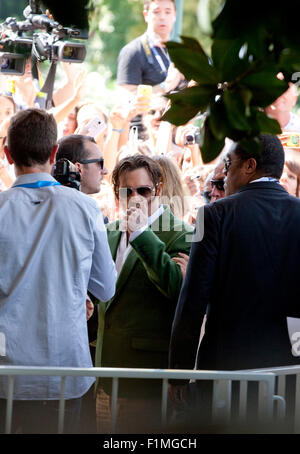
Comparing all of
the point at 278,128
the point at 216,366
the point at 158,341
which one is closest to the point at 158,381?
the point at 158,341

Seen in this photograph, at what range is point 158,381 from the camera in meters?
→ 2.39

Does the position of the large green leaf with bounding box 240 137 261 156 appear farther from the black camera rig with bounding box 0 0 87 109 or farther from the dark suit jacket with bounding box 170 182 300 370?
the black camera rig with bounding box 0 0 87 109

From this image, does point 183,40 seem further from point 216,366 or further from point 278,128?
point 216,366

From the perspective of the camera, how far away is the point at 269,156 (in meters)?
2.21

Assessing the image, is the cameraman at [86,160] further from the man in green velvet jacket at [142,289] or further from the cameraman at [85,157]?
the man in green velvet jacket at [142,289]

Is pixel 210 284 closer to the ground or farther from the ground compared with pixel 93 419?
farther from the ground

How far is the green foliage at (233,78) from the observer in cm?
54

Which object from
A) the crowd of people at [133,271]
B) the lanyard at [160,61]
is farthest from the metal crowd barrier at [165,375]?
the lanyard at [160,61]

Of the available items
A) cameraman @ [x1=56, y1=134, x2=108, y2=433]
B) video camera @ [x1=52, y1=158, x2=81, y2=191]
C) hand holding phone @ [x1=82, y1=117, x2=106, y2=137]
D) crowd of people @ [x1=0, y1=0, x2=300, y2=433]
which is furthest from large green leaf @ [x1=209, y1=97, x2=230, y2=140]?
hand holding phone @ [x1=82, y1=117, x2=106, y2=137]

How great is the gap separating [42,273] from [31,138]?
1.32ft

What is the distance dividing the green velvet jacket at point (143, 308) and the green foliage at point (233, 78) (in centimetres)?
169

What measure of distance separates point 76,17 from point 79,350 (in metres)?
1.46

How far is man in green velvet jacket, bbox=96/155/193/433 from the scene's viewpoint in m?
2.33
